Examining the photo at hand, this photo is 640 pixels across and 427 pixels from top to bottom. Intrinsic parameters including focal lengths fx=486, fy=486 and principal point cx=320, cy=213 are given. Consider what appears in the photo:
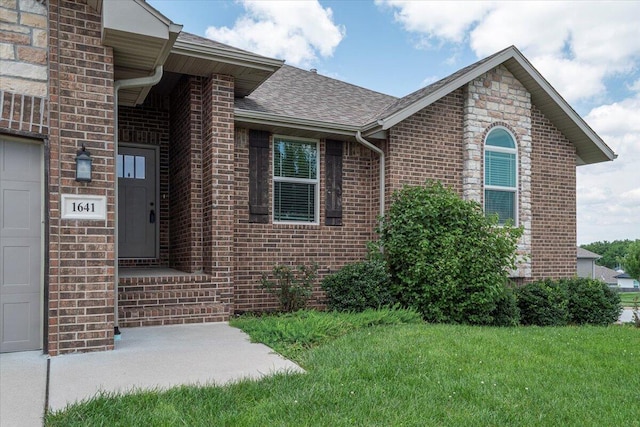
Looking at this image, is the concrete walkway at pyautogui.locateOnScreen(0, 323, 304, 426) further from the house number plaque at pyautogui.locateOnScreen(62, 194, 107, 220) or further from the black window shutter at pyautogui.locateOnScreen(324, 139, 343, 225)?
the black window shutter at pyautogui.locateOnScreen(324, 139, 343, 225)

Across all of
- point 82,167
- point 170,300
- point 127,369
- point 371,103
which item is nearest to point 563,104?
point 371,103

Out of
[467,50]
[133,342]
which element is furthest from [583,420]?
[467,50]

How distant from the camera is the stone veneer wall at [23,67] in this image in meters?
4.70

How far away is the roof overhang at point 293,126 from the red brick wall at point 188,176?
2.29ft

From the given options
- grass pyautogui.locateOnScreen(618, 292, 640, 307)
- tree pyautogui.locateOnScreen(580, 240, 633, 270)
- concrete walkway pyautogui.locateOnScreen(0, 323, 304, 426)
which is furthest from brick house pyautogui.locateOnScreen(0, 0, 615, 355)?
tree pyautogui.locateOnScreen(580, 240, 633, 270)

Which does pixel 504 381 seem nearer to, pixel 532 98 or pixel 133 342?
pixel 133 342

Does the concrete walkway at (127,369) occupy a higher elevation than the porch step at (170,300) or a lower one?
lower

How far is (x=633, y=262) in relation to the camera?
→ 2200 cm

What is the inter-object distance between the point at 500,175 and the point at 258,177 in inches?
199

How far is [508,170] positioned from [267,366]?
742 centimetres

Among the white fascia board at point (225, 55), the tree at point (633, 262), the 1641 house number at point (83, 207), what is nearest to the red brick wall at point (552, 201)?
the white fascia board at point (225, 55)

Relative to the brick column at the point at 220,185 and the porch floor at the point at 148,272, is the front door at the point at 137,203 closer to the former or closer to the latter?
the porch floor at the point at 148,272

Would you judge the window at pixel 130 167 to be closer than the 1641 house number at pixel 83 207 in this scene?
No

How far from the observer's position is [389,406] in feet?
11.6
